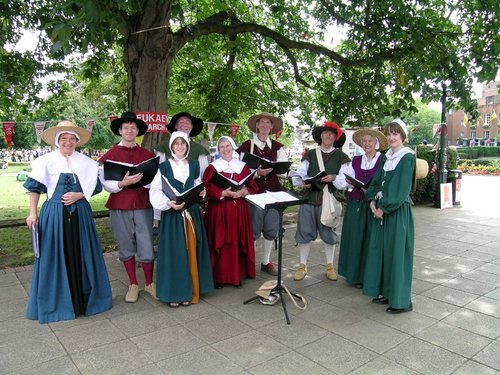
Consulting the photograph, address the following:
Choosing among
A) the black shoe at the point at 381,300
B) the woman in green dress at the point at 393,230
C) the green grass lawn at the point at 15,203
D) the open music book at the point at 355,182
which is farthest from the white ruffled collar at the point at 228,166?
the green grass lawn at the point at 15,203

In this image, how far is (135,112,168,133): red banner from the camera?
610 cm

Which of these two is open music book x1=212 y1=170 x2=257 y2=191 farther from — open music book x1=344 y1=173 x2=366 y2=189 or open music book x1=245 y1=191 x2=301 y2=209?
open music book x1=344 y1=173 x2=366 y2=189

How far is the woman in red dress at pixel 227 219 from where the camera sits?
14.7 ft

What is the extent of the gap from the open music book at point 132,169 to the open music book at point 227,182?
683 mm

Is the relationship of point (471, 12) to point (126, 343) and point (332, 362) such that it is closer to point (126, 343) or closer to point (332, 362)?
point (332, 362)

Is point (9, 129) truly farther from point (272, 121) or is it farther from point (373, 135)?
point (373, 135)

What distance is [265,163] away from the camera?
4879 mm

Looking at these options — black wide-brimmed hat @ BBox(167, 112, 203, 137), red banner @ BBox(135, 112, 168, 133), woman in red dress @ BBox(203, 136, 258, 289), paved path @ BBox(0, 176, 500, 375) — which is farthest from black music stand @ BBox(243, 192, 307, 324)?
red banner @ BBox(135, 112, 168, 133)

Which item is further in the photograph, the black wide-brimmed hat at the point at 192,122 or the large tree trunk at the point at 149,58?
the large tree trunk at the point at 149,58

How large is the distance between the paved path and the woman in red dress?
0.88ft

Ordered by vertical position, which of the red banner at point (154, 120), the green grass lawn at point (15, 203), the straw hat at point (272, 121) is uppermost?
the red banner at point (154, 120)

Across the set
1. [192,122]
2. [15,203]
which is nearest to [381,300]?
[192,122]

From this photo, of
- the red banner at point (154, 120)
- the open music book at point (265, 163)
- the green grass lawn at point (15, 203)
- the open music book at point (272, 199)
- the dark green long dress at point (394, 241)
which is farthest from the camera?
the green grass lawn at point (15, 203)

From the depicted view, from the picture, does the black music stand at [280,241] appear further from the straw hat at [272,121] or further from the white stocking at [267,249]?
the straw hat at [272,121]
